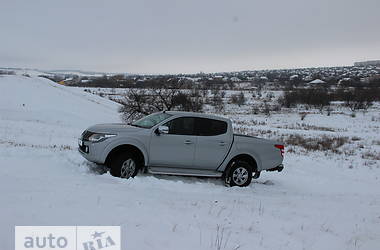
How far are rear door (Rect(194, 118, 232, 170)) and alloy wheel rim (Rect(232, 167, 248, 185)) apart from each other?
1.61 feet

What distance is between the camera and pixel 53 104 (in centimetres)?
2928

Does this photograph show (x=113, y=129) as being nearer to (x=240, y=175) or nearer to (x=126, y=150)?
(x=126, y=150)

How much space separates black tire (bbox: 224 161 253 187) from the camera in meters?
8.74

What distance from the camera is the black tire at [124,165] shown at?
7781 mm

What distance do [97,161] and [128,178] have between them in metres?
0.76

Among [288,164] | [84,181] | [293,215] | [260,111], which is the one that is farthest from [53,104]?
[260,111]

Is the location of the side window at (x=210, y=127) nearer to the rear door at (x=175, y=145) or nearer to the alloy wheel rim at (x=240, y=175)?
the rear door at (x=175, y=145)

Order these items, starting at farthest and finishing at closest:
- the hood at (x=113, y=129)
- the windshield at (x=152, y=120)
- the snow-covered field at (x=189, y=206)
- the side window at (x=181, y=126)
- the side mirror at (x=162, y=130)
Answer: the windshield at (x=152, y=120) < the side window at (x=181, y=126) < the side mirror at (x=162, y=130) < the hood at (x=113, y=129) < the snow-covered field at (x=189, y=206)

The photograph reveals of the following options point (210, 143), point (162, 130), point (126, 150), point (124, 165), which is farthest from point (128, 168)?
point (210, 143)

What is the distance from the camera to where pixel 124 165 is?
7875 mm

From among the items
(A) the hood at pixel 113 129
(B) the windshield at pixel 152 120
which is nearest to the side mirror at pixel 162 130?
(B) the windshield at pixel 152 120

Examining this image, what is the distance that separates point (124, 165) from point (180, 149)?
4.36 ft

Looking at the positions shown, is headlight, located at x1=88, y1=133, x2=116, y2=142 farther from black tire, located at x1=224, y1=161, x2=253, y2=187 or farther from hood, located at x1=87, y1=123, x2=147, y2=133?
black tire, located at x1=224, y1=161, x2=253, y2=187

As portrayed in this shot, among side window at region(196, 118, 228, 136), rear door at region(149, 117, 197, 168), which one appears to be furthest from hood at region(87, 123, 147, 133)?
side window at region(196, 118, 228, 136)
